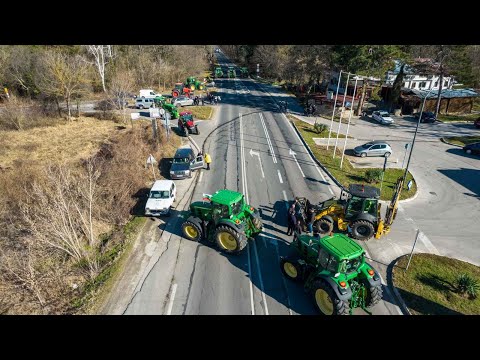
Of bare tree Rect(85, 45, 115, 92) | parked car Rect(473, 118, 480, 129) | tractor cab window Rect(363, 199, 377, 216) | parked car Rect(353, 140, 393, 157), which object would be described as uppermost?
bare tree Rect(85, 45, 115, 92)

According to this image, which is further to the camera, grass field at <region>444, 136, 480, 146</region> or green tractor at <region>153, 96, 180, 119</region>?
green tractor at <region>153, 96, 180, 119</region>

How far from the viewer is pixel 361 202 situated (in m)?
14.9

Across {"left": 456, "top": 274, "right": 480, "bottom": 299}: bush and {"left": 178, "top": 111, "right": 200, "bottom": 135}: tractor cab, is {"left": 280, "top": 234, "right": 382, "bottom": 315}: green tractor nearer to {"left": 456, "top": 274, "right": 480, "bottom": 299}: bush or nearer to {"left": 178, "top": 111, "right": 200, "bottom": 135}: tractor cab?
{"left": 456, "top": 274, "right": 480, "bottom": 299}: bush

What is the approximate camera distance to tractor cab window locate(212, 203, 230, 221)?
1395cm

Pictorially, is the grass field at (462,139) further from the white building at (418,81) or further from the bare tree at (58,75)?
the bare tree at (58,75)

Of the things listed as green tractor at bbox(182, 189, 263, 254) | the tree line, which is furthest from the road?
the tree line

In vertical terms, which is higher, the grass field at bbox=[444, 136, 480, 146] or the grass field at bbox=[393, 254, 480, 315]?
the grass field at bbox=[444, 136, 480, 146]

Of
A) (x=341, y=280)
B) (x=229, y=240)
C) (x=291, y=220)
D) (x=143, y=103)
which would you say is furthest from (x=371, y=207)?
(x=143, y=103)

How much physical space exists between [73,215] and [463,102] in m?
49.1

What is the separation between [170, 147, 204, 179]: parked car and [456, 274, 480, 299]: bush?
16.5 metres

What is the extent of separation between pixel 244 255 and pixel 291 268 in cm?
261

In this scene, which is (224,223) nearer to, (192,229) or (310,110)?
(192,229)
